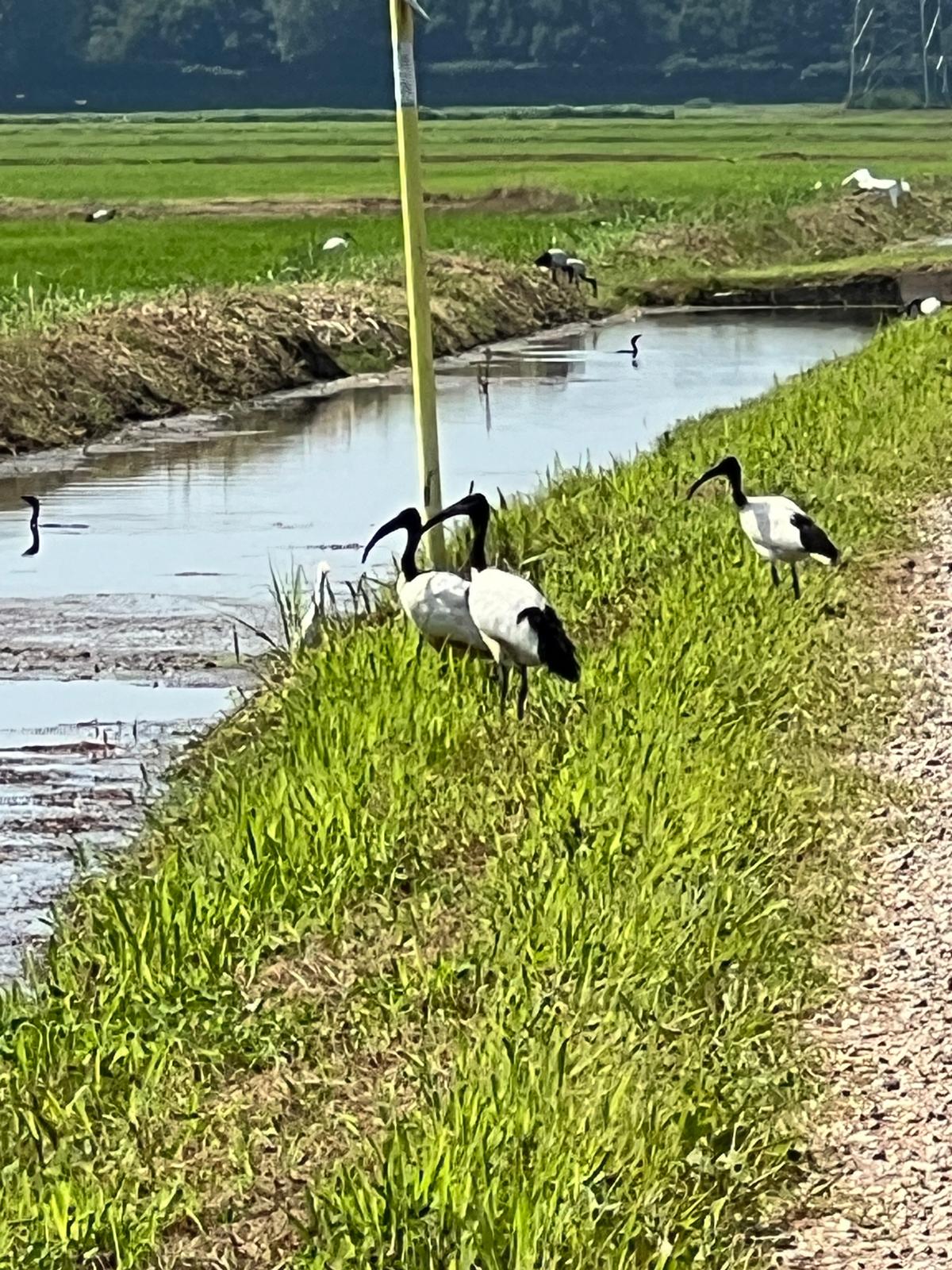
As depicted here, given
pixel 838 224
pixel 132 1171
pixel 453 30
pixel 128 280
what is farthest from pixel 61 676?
pixel 453 30

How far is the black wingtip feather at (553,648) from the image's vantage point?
833 centimetres

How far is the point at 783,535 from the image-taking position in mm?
10727

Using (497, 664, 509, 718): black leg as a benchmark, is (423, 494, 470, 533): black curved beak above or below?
above

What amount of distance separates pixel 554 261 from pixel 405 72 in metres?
26.5

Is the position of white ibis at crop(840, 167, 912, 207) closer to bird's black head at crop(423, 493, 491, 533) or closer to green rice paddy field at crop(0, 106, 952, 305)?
green rice paddy field at crop(0, 106, 952, 305)

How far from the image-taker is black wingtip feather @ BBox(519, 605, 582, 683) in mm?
8328


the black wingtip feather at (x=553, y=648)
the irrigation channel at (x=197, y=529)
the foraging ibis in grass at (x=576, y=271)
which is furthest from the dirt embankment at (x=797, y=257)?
the black wingtip feather at (x=553, y=648)

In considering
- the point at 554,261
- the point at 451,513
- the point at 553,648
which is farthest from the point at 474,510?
the point at 554,261

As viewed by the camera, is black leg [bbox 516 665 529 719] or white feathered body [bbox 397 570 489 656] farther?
white feathered body [bbox 397 570 489 656]

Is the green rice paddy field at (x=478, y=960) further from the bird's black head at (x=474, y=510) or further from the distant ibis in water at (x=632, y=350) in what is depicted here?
the distant ibis in water at (x=632, y=350)

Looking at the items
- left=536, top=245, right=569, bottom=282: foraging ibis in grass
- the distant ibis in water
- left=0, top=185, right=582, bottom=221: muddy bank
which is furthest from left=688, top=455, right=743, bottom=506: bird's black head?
left=0, top=185, right=582, bottom=221: muddy bank

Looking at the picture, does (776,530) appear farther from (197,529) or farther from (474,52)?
(474,52)

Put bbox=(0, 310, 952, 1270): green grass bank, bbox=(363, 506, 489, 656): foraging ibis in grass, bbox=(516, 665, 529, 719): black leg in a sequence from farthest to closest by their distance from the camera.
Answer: bbox=(363, 506, 489, 656): foraging ibis in grass
bbox=(516, 665, 529, 719): black leg
bbox=(0, 310, 952, 1270): green grass bank

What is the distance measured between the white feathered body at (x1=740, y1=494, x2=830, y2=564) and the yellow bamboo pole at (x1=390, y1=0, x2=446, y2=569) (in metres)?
1.44
